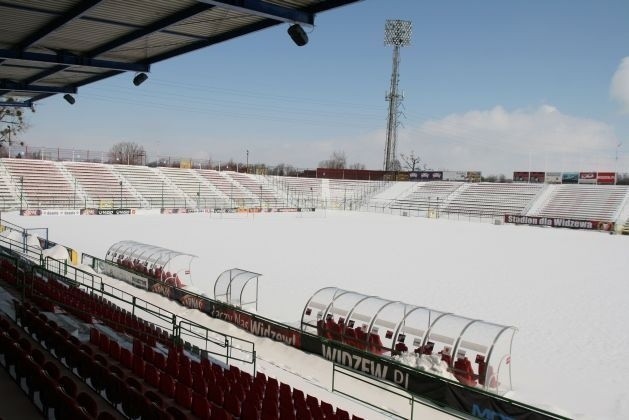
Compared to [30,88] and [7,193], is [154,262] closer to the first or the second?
[30,88]

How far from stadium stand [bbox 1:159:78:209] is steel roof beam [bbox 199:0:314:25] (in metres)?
49.2

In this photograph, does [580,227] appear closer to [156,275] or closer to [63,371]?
[156,275]

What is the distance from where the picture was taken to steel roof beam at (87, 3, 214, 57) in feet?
29.7

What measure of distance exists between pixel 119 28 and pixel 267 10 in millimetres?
4120

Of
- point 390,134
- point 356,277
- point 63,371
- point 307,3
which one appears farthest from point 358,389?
point 390,134

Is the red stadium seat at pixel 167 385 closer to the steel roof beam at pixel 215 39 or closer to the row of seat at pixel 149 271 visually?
the steel roof beam at pixel 215 39

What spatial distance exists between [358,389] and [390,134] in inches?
3183

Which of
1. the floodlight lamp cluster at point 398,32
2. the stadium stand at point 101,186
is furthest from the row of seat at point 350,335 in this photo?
the floodlight lamp cluster at point 398,32

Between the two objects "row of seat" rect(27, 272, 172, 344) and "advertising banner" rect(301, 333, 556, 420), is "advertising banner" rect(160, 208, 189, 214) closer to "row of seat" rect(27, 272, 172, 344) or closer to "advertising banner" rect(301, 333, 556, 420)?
"row of seat" rect(27, 272, 172, 344)

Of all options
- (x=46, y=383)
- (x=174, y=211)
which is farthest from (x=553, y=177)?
(x=46, y=383)


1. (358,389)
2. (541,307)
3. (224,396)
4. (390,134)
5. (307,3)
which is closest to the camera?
(224,396)


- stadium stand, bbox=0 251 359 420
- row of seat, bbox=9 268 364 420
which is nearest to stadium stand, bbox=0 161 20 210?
stadium stand, bbox=0 251 359 420

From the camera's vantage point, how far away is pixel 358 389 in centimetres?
1122

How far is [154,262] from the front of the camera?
65.7ft
